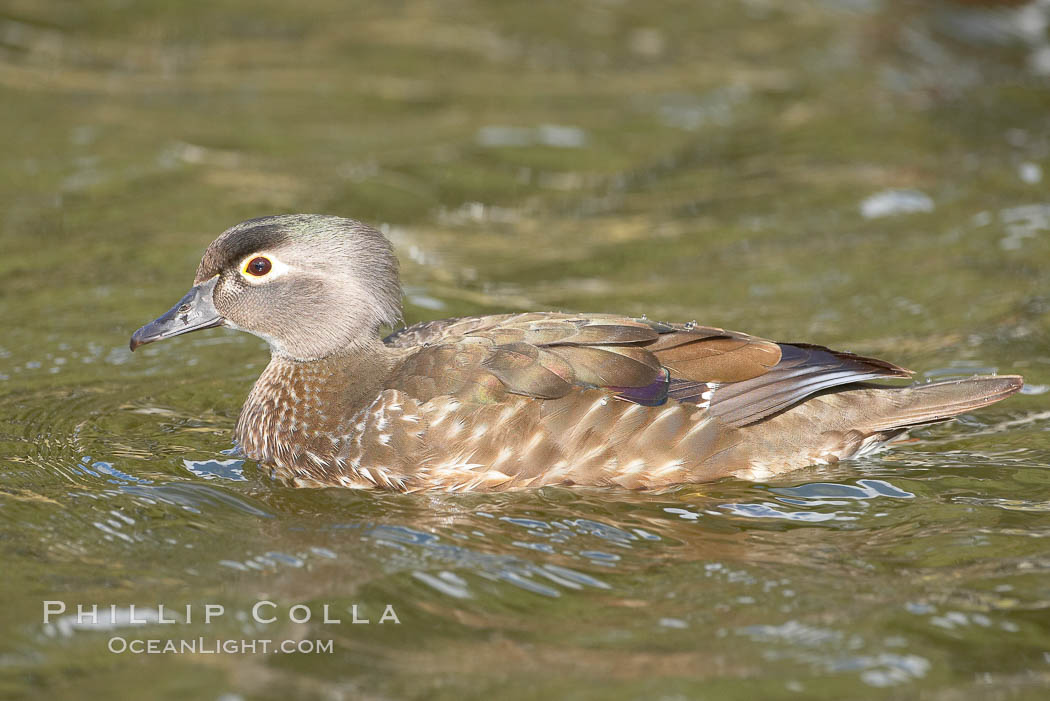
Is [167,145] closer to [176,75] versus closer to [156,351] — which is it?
[176,75]

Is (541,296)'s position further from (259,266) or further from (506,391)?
(506,391)

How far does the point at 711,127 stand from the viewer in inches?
554

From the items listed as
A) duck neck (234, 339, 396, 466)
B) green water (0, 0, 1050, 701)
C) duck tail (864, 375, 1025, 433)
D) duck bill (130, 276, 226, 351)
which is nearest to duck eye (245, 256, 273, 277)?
duck bill (130, 276, 226, 351)

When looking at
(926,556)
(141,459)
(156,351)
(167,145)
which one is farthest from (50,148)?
(926,556)

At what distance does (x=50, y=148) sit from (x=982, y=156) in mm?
9100

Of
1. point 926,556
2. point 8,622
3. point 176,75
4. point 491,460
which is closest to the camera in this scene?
point 8,622

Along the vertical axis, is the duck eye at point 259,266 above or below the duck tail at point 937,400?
above

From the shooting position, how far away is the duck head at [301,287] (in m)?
7.18

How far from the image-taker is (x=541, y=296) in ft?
33.0

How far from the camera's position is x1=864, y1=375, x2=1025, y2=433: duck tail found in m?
6.82

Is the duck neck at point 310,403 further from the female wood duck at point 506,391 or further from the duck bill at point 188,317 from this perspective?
the duck bill at point 188,317

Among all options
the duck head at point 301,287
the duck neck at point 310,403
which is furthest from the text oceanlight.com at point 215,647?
the duck head at point 301,287

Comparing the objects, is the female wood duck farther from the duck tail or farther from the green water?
the green water

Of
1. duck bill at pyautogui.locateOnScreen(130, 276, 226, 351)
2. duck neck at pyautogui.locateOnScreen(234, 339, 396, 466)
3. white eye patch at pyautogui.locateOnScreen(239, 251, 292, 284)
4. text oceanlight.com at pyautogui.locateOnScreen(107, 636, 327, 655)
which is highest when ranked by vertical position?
white eye patch at pyautogui.locateOnScreen(239, 251, 292, 284)
